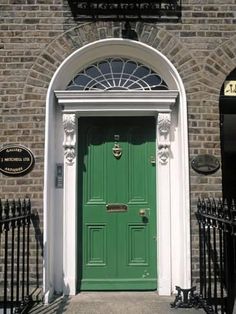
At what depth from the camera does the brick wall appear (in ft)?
18.5

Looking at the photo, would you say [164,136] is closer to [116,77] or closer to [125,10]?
[116,77]

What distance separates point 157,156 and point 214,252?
4.87ft

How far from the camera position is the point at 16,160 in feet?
18.2

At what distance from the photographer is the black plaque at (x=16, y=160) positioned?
18.1ft

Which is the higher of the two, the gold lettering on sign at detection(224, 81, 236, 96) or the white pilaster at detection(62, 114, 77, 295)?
the gold lettering on sign at detection(224, 81, 236, 96)

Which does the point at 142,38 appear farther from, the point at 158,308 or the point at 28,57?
the point at 158,308

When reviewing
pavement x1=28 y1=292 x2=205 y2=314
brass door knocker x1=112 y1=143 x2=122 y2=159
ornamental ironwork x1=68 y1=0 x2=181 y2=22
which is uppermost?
ornamental ironwork x1=68 y1=0 x2=181 y2=22

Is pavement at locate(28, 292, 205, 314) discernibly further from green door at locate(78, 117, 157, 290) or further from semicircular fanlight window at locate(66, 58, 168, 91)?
semicircular fanlight window at locate(66, 58, 168, 91)

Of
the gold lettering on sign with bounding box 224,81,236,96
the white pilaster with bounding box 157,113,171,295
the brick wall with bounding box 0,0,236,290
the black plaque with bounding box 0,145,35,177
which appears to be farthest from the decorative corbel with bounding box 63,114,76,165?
the gold lettering on sign with bounding box 224,81,236,96

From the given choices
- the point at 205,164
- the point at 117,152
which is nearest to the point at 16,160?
the point at 117,152

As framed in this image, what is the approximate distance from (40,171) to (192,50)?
2.59 m

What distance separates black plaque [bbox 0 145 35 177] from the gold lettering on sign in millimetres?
2787

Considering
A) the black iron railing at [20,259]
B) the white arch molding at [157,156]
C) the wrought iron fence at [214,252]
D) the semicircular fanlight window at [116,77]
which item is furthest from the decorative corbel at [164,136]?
the black iron railing at [20,259]

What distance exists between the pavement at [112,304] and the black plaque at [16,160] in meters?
1.69
